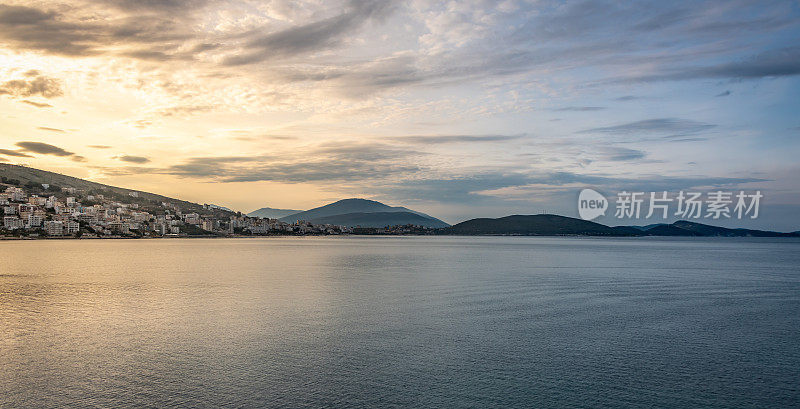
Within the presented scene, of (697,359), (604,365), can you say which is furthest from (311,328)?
(697,359)

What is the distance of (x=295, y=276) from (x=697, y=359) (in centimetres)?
4322

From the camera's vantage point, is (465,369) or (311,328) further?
(311,328)

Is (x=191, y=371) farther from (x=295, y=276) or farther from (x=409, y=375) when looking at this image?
(x=295, y=276)

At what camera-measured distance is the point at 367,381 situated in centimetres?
1778

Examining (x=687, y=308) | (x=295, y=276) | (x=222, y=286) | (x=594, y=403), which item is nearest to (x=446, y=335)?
(x=594, y=403)

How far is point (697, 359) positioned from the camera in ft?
68.5

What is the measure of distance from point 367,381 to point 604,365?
31.2 ft

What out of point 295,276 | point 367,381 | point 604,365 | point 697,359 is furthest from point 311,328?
point 295,276

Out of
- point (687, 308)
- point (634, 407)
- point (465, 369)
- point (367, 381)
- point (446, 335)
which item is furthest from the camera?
point (687, 308)

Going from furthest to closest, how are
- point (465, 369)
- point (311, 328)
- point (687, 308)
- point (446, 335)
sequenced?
point (687, 308) → point (311, 328) → point (446, 335) → point (465, 369)

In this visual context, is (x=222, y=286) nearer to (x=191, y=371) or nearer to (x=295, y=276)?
(x=295, y=276)

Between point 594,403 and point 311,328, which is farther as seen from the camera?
point 311,328

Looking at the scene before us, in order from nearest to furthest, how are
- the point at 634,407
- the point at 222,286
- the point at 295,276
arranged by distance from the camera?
the point at 634,407 → the point at 222,286 → the point at 295,276

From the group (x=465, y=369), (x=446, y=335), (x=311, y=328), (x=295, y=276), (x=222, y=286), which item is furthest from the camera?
(x=295, y=276)
